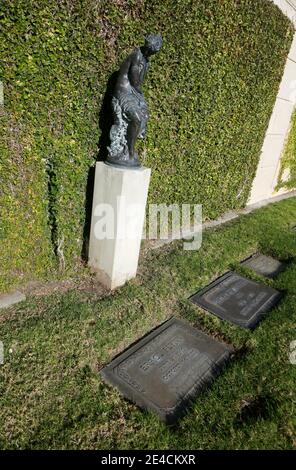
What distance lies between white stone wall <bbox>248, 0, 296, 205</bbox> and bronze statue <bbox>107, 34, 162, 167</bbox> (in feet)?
14.8

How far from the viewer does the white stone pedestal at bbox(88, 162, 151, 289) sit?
9.62 ft

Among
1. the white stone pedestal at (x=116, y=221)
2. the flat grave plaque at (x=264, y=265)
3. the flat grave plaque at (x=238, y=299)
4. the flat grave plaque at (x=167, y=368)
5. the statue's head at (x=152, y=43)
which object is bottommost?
the flat grave plaque at (x=167, y=368)

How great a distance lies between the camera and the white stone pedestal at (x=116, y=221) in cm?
293

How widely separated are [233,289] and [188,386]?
1592 millimetres

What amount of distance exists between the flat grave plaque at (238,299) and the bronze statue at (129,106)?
1.64m

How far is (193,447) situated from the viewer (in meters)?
1.89

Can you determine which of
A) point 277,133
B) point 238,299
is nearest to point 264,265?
point 238,299

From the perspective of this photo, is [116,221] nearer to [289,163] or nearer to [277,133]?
[277,133]

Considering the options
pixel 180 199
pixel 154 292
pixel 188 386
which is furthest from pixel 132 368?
pixel 180 199

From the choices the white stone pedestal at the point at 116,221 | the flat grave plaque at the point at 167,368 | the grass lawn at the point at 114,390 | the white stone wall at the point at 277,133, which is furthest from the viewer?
the white stone wall at the point at 277,133

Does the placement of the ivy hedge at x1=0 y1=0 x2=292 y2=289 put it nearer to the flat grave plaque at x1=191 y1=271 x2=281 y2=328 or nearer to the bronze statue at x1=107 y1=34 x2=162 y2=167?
the bronze statue at x1=107 y1=34 x2=162 y2=167

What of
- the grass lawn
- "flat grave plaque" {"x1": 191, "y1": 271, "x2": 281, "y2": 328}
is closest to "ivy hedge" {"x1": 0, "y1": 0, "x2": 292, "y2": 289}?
the grass lawn

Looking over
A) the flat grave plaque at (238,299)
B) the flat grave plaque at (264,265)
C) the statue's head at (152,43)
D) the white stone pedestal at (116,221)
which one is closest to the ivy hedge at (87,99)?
the white stone pedestal at (116,221)

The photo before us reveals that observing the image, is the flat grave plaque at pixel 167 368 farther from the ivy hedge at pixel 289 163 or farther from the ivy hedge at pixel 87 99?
the ivy hedge at pixel 289 163
